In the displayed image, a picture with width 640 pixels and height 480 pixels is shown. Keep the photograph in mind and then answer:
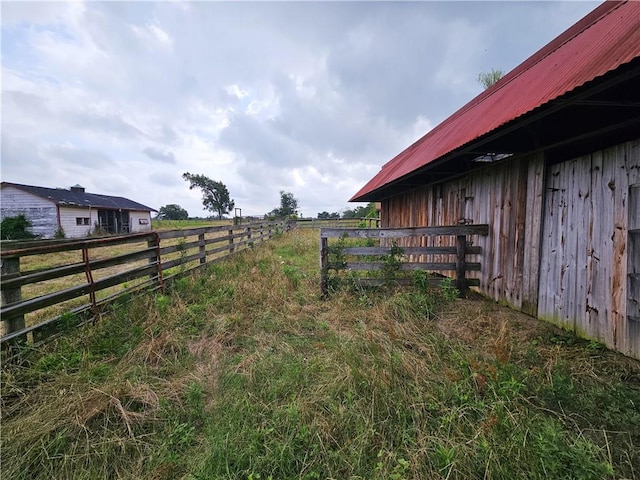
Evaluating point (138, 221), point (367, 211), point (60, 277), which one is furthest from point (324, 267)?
point (138, 221)

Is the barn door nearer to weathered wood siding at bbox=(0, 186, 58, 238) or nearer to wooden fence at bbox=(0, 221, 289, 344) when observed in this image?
wooden fence at bbox=(0, 221, 289, 344)

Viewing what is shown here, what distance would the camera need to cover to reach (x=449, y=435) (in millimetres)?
1870

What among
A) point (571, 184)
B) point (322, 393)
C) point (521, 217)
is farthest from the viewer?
point (521, 217)

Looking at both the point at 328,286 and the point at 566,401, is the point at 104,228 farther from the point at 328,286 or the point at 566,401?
the point at 566,401

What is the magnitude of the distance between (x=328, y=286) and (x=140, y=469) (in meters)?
3.47

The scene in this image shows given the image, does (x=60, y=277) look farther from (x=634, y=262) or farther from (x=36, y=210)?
(x=36, y=210)

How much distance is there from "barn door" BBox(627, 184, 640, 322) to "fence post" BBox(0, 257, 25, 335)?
610cm

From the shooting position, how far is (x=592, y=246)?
307 centimetres

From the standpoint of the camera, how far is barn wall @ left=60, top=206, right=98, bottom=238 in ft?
71.6

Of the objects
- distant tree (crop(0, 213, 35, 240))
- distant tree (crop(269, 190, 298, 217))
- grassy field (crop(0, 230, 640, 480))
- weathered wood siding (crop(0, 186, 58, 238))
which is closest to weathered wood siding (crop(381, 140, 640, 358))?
grassy field (crop(0, 230, 640, 480))

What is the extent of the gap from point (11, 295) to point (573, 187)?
6.31 meters

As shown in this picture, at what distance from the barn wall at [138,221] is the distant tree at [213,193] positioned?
107 feet

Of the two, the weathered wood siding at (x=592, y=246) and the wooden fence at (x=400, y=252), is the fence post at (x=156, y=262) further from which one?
the weathered wood siding at (x=592, y=246)

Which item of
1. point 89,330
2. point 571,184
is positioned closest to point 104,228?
point 89,330
